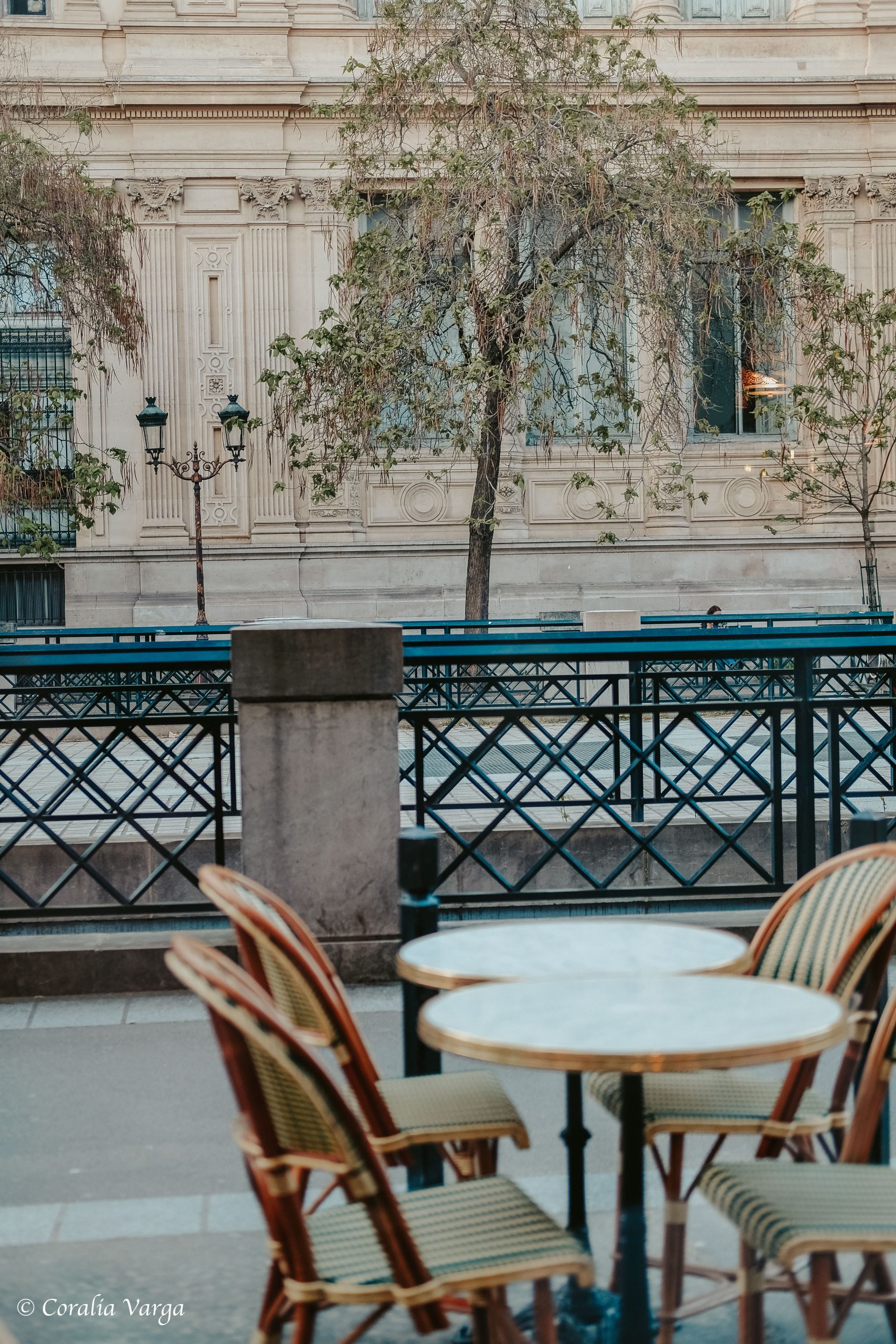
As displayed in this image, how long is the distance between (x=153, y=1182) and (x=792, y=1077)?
2.10 m

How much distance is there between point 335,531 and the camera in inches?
1139

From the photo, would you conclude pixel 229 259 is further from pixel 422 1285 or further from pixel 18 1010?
pixel 422 1285

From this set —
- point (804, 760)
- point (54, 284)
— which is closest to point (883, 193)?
point (54, 284)

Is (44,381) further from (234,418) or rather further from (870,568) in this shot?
(870,568)

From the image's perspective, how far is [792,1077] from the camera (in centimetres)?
373

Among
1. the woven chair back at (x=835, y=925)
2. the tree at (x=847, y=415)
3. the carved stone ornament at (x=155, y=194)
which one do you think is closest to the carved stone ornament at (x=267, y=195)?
the carved stone ornament at (x=155, y=194)

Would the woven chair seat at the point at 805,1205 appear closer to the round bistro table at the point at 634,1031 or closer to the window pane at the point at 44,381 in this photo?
the round bistro table at the point at 634,1031

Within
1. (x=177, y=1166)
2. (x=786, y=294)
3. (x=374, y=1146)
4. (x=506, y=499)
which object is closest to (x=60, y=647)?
(x=177, y=1166)

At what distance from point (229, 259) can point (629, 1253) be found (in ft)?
89.8

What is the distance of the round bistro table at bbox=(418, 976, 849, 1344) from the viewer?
2967 millimetres

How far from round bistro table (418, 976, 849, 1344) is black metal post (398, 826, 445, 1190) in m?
1.07

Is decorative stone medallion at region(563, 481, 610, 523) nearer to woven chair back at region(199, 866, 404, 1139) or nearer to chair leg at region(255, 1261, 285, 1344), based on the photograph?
woven chair back at region(199, 866, 404, 1139)

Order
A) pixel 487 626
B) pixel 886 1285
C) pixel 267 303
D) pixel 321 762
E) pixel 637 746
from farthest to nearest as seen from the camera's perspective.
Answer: pixel 267 303, pixel 487 626, pixel 637 746, pixel 321 762, pixel 886 1285

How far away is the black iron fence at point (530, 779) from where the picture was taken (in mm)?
7539
